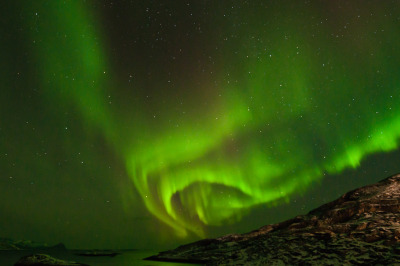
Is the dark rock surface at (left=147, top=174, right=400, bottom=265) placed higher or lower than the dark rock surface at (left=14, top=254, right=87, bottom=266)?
lower

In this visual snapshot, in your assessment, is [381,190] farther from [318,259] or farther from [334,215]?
[318,259]

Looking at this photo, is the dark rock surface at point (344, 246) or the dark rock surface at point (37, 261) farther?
the dark rock surface at point (37, 261)

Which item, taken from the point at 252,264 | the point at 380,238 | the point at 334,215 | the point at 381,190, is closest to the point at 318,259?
the point at 252,264

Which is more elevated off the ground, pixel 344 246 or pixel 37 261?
pixel 37 261

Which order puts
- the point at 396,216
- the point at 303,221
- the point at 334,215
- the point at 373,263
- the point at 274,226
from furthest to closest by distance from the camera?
the point at 274,226, the point at 303,221, the point at 334,215, the point at 396,216, the point at 373,263

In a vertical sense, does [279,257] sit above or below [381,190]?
below

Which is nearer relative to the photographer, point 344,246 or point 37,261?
point 344,246

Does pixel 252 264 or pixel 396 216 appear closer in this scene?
pixel 252 264

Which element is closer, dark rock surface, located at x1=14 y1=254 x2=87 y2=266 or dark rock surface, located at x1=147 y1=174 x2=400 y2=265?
dark rock surface, located at x1=147 y1=174 x2=400 y2=265

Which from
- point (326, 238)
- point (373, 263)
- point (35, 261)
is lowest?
point (373, 263)

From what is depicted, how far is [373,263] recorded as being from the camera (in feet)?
151

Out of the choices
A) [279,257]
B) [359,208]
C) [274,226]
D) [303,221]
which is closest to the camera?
[279,257]

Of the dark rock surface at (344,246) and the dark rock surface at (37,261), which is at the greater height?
the dark rock surface at (37,261)

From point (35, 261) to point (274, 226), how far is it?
112944 millimetres
